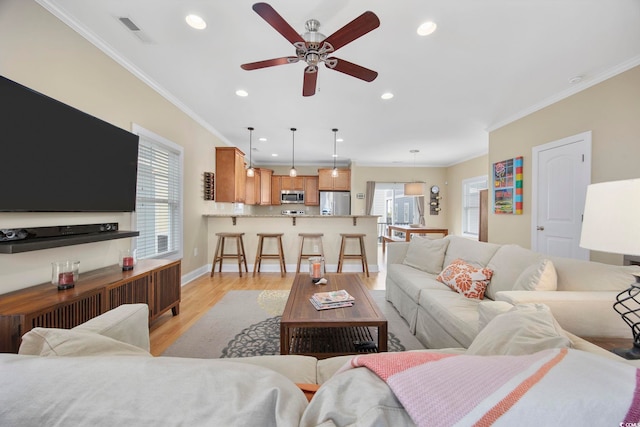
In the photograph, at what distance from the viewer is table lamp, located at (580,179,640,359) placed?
0.95m

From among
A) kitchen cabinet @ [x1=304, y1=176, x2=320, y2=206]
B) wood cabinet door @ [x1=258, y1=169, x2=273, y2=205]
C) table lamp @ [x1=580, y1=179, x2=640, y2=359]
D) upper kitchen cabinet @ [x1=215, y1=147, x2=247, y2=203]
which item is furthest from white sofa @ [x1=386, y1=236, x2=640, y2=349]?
wood cabinet door @ [x1=258, y1=169, x2=273, y2=205]

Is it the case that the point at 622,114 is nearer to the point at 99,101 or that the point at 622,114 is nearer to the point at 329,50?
the point at 329,50

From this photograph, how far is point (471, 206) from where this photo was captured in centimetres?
689

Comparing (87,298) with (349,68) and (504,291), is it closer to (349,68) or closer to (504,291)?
(349,68)

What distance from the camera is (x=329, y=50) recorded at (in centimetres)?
184

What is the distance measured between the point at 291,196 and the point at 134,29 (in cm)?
548

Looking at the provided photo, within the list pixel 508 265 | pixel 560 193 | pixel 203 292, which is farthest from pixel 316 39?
pixel 560 193

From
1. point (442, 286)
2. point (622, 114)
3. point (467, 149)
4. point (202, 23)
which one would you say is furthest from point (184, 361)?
point (467, 149)

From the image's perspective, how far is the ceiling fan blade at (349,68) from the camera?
6.40 feet

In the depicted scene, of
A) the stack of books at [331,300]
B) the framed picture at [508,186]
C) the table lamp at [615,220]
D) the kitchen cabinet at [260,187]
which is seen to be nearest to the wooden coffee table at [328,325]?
the stack of books at [331,300]

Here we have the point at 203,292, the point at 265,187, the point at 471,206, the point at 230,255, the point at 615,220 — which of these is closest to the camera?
the point at 615,220

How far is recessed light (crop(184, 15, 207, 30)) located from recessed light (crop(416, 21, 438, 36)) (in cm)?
174

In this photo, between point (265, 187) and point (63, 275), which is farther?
point (265, 187)

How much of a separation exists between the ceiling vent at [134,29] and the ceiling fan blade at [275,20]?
134cm
